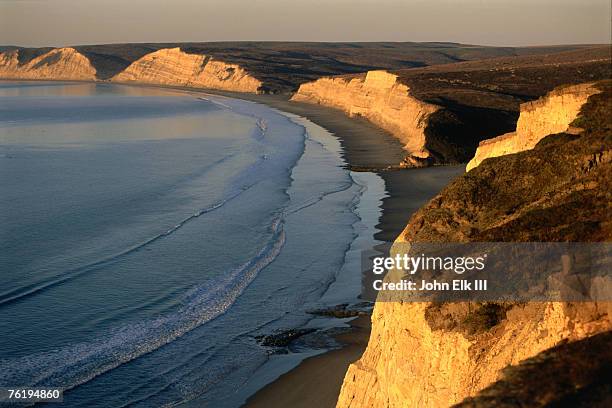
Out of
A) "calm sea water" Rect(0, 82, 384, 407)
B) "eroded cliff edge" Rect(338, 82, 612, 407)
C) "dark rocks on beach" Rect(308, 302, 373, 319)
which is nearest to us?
"eroded cliff edge" Rect(338, 82, 612, 407)

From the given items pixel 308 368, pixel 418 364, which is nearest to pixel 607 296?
pixel 418 364

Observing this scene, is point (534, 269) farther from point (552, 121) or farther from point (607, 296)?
point (552, 121)

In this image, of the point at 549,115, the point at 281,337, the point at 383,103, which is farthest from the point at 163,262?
the point at 383,103

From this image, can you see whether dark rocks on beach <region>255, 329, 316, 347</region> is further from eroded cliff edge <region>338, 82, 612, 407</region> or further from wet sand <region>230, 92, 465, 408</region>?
eroded cliff edge <region>338, 82, 612, 407</region>

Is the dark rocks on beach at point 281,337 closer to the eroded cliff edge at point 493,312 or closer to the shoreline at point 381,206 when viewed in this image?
the shoreline at point 381,206

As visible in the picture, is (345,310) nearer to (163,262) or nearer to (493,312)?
(163,262)

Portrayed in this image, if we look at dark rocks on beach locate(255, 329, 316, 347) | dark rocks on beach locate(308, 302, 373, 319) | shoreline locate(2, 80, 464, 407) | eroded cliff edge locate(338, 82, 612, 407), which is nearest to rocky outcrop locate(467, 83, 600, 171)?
eroded cliff edge locate(338, 82, 612, 407)

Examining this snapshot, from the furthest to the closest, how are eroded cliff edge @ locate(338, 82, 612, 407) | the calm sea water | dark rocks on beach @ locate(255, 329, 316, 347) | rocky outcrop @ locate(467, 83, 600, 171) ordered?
rocky outcrop @ locate(467, 83, 600, 171), dark rocks on beach @ locate(255, 329, 316, 347), the calm sea water, eroded cliff edge @ locate(338, 82, 612, 407)
